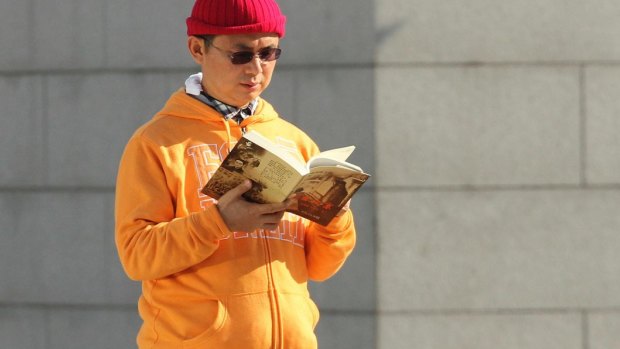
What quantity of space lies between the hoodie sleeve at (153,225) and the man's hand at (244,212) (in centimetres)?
2

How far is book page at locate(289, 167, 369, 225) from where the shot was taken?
10.6 feet

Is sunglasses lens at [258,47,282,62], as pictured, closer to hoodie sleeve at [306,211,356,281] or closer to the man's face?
the man's face

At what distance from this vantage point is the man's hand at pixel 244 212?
3244 millimetres

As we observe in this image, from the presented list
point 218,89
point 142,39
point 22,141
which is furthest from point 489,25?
point 218,89

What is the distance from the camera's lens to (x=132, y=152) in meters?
3.43

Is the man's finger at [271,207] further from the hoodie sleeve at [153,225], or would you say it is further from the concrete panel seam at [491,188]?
the concrete panel seam at [491,188]

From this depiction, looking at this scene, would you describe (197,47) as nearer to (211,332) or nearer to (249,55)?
(249,55)

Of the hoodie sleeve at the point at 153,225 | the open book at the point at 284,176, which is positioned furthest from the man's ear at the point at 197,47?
the open book at the point at 284,176

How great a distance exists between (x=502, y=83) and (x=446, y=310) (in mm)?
1198

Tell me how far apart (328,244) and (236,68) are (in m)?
Result: 0.58

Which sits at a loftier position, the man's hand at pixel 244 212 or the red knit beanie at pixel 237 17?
the red knit beanie at pixel 237 17

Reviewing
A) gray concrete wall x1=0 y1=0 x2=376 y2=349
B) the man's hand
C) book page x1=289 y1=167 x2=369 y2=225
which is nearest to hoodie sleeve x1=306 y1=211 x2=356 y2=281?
book page x1=289 y1=167 x2=369 y2=225

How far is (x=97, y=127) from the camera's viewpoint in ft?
21.1

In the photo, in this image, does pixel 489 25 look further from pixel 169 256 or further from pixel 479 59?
pixel 169 256
